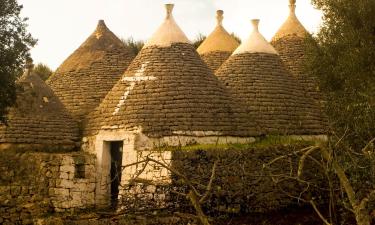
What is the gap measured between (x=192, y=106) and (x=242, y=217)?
2.67 m

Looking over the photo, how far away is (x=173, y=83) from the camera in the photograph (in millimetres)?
13281

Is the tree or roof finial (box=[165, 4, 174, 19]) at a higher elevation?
roof finial (box=[165, 4, 174, 19])

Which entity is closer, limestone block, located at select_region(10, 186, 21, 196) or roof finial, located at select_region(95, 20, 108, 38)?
limestone block, located at select_region(10, 186, 21, 196)

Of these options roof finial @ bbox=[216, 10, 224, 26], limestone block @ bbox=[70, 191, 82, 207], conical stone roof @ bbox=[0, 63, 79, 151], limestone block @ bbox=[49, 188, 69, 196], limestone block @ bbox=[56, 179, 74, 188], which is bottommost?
limestone block @ bbox=[70, 191, 82, 207]

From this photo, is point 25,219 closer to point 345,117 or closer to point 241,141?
point 241,141

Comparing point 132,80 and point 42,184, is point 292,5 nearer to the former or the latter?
point 132,80

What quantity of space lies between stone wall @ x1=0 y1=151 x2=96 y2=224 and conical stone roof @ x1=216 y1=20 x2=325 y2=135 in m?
3.91

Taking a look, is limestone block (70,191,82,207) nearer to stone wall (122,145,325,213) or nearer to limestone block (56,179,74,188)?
limestone block (56,179,74,188)

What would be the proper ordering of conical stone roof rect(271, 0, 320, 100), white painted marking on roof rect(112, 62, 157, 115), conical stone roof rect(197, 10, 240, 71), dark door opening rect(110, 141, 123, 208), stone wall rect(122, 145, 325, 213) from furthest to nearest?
conical stone roof rect(197, 10, 240, 71) < conical stone roof rect(271, 0, 320, 100) < dark door opening rect(110, 141, 123, 208) < white painted marking on roof rect(112, 62, 157, 115) < stone wall rect(122, 145, 325, 213)

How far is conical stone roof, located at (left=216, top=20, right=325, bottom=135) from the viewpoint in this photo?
14.1 m

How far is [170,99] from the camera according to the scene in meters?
13.0

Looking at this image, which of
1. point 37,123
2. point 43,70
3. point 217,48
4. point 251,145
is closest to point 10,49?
point 37,123

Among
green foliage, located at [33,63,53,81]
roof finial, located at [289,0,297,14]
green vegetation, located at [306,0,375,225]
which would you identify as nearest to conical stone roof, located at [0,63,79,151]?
green vegetation, located at [306,0,375,225]

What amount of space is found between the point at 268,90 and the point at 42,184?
5.61 m
